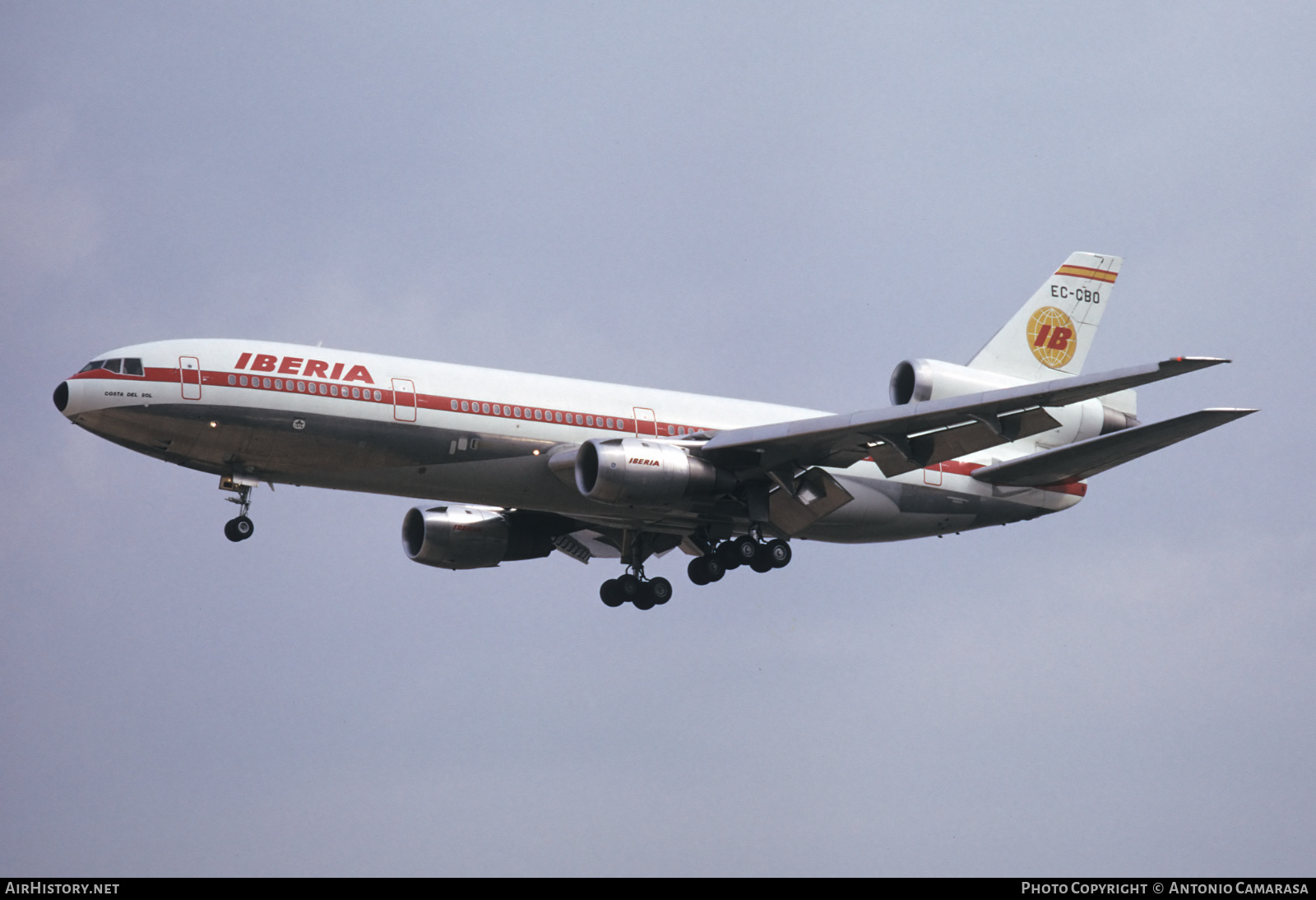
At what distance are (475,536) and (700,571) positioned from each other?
23.2 feet

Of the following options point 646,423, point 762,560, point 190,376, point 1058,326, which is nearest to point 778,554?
point 762,560

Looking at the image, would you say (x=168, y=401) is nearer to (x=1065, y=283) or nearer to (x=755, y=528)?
(x=755, y=528)

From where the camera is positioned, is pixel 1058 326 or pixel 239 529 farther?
pixel 1058 326

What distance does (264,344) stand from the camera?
3512 centimetres

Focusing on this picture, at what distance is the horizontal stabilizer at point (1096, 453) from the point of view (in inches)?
1368

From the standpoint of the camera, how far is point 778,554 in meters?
39.5

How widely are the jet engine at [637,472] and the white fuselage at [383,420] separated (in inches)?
38.1

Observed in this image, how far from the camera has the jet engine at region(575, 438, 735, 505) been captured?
115ft

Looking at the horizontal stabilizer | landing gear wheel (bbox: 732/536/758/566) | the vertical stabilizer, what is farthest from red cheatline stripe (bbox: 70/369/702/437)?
the vertical stabilizer

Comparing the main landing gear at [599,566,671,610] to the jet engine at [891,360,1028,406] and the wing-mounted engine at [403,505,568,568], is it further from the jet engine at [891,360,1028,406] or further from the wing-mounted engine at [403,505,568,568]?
the jet engine at [891,360,1028,406]

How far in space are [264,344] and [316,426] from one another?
2.33m

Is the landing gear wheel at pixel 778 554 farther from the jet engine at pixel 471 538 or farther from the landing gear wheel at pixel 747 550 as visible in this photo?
the jet engine at pixel 471 538

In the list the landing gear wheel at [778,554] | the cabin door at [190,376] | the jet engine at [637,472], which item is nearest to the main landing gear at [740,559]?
the landing gear wheel at [778,554]

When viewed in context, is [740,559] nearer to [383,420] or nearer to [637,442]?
[637,442]
